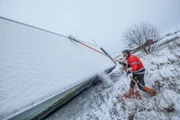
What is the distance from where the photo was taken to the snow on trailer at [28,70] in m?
1.94

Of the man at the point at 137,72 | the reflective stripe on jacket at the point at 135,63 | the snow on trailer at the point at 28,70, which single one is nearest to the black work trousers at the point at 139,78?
the man at the point at 137,72

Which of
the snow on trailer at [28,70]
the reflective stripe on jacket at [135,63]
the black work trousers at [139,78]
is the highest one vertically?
the snow on trailer at [28,70]

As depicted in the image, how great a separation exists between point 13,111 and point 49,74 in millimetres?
1190

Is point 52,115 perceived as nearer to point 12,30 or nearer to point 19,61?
point 19,61

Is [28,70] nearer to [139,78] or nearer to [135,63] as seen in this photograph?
[135,63]

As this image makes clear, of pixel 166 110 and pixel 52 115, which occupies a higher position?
pixel 52 115

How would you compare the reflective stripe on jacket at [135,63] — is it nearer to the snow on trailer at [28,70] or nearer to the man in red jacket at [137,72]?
the man in red jacket at [137,72]

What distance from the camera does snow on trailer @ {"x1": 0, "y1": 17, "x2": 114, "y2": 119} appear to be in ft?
6.38

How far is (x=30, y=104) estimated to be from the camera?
80.7 inches

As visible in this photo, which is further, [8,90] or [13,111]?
[8,90]

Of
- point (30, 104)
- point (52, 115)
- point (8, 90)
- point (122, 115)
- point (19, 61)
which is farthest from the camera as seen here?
point (52, 115)

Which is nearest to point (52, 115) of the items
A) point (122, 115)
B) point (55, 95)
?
point (55, 95)

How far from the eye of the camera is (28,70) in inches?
96.7

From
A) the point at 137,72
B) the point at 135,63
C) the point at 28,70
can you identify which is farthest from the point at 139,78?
the point at 28,70
